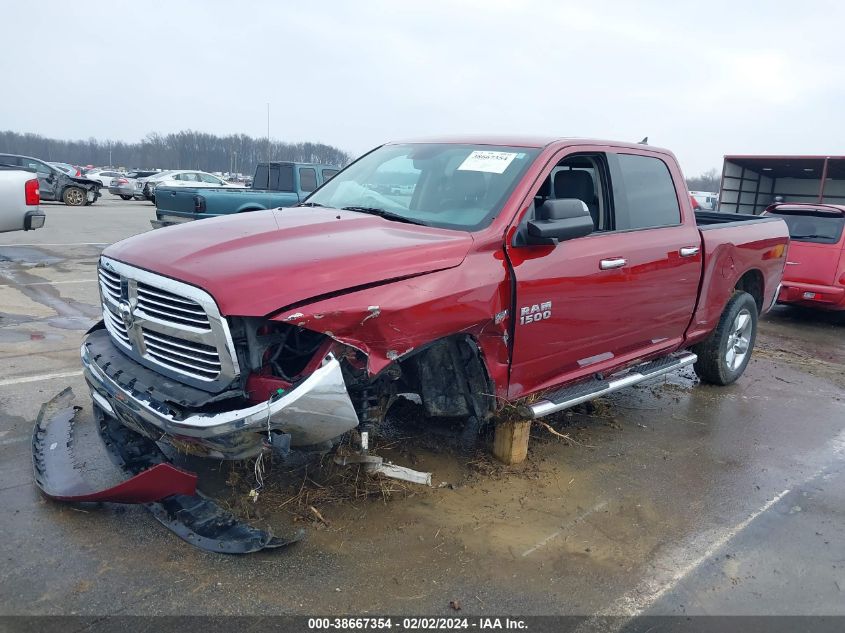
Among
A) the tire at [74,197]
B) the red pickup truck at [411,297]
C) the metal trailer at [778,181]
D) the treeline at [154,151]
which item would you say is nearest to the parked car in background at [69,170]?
the tire at [74,197]

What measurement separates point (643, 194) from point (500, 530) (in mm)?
2653

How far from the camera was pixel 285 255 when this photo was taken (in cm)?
302

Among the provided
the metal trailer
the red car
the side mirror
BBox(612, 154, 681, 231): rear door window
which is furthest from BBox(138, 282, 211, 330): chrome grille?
the metal trailer

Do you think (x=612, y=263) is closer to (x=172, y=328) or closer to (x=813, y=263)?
(x=172, y=328)

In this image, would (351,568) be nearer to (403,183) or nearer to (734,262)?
(403,183)

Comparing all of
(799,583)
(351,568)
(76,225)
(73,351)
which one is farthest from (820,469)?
(76,225)

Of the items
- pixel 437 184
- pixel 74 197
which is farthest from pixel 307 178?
pixel 74 197

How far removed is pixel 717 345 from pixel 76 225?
15388 millimetres

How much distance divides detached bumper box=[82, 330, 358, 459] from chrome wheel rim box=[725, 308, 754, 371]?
428 centimetres

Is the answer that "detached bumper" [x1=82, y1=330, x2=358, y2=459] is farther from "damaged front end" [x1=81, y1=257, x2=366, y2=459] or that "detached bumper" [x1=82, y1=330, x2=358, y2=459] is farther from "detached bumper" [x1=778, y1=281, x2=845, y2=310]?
"detached bumper" [x1=778, y1=281, x2=845, y2=310]

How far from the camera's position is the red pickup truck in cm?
283

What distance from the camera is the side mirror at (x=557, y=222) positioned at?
355cm

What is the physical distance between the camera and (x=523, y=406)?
370 cm

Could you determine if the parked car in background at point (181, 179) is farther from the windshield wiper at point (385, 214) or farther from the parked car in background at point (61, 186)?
the windshield wiper at point (385, 214)
